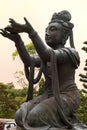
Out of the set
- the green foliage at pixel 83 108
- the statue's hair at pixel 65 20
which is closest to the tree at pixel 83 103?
the green foliage at pixel 83 108

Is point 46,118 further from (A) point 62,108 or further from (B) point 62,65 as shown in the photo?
(B) point 62,65

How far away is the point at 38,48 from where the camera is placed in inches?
Answer: 260

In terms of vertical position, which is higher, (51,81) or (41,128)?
(51,81)

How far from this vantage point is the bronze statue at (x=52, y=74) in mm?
6645

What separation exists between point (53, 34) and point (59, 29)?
0.13 meters

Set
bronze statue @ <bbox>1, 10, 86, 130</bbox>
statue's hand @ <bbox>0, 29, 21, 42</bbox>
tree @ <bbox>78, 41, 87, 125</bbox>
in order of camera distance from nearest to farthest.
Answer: bronze statue @ <bbox>1, 10, 86, 130</bbox>
statue's hand @ <bbox>0, 29, 21, 42</bbox>
tree @ <bbox>78, 41, 87, 125</bbox>

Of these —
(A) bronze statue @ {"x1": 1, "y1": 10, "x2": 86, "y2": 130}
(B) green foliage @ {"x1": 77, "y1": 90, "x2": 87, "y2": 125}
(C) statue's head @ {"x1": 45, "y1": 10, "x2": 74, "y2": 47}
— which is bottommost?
(B) green foliage @ {"x1": 77, "y1": 90, "x2": 87, "y2": 125}

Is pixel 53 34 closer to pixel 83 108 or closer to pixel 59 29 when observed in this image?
pixel 59 29

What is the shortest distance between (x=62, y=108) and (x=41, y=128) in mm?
428

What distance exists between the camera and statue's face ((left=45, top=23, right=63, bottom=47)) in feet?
23.4

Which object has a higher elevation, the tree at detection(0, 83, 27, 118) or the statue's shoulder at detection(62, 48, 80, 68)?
the statue's shoulder at detection(62, 48, 80, 68)

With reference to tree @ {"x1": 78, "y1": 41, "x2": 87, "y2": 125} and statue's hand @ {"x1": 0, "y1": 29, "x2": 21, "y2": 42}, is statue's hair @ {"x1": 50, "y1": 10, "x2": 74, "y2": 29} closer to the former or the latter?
statue's hand @ {"x1": 0, "y1": 29, "x2": 21, "y2": 42}

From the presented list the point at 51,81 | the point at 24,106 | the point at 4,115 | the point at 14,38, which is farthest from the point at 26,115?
the point at 4,115

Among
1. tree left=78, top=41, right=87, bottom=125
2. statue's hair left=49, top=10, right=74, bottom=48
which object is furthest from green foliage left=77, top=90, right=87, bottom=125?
statue's hair left=49, top=10, right=74, bottom=48
